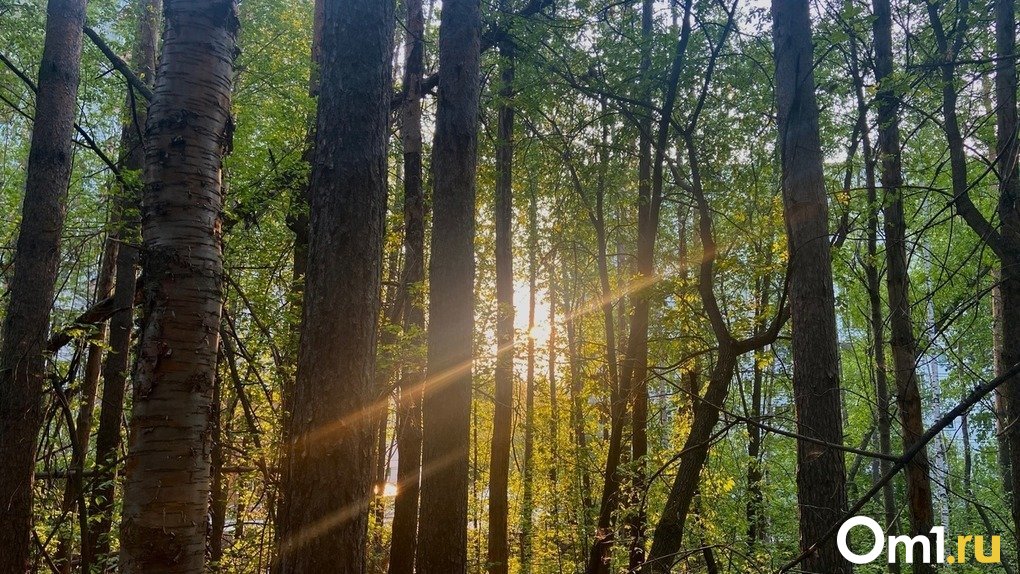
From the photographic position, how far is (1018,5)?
16.1ft

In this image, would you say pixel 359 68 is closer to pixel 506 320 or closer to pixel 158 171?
Answer: pixel 158 171

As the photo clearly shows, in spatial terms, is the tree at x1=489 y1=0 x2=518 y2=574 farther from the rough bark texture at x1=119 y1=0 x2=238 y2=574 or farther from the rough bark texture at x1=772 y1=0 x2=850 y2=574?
the rough bark texture at x1=119 y1=0 x2=238 y2=574

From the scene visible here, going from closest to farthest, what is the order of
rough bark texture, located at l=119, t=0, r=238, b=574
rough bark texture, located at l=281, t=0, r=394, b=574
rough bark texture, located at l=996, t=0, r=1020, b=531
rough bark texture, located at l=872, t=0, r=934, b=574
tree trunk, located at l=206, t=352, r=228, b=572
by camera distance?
rough bark texture, located at l=119, t=0, r=238, b=574
rough bark texture, located at l=281, t=0, r=394, b=574
tree trunk, located at l=206, t=352, r=228, b=572
rough bark texture, located at l=996, t=0, r=1020, b=531
rough bark texture, located at l=872, t=0, r=934, b=574

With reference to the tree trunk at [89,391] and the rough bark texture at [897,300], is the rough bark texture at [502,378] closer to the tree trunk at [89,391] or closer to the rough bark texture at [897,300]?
the rough bark texture at [897,300]

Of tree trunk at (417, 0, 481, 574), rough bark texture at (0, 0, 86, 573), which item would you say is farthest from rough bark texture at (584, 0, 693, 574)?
rough bark texture at (0, 0, 86, 573)

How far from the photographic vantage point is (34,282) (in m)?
4.11

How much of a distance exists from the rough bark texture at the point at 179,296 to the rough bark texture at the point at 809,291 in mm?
3193

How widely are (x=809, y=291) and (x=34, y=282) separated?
519cm

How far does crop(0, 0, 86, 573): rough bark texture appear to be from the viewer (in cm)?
396

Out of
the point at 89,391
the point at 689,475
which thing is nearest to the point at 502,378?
the point at 689,475

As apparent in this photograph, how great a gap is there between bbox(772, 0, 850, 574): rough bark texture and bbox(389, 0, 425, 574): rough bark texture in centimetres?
437

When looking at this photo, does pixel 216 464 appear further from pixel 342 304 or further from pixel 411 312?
pixel 411 312

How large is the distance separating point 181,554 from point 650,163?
287 inches

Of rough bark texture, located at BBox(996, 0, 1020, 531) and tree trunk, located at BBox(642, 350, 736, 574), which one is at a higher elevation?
rough bark texture, located at BBox(996, 0, 1020, 531)
